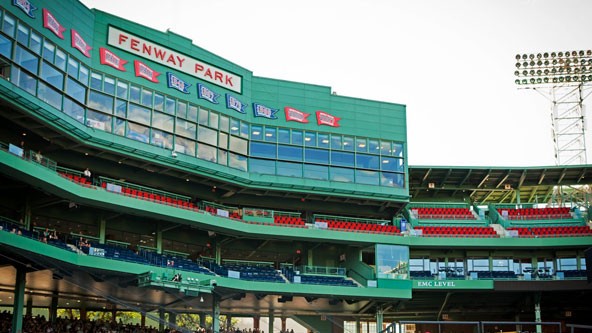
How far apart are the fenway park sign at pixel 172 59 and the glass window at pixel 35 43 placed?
5711mm

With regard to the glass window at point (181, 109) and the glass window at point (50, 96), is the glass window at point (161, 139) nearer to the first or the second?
the glass window at point (181, 109)

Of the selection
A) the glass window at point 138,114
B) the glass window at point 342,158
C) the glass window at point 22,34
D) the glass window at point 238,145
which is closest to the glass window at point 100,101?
the glass window at point 138,114

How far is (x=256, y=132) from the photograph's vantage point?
4956cm

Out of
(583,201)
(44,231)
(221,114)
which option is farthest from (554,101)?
(44,231)

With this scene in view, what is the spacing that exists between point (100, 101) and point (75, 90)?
1964 mm

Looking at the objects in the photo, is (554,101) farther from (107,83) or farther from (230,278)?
(107,83)

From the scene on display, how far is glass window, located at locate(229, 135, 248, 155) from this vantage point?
48.1 m

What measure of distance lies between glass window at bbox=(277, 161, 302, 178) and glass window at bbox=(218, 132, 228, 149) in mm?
4259

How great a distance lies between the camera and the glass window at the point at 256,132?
49.4m

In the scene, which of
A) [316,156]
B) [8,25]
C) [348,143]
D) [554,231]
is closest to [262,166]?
[316,156]

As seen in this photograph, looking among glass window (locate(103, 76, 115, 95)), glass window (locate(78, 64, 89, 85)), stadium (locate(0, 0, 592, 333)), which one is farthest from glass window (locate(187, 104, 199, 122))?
glass window (locate(78, 64, 89, 85))

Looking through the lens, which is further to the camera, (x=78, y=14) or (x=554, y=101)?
(x=554, y=101)

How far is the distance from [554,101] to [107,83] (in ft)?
125

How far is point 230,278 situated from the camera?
4578cm
